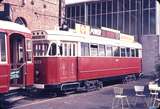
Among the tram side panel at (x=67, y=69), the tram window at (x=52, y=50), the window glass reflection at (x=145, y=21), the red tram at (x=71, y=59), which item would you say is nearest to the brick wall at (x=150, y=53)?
the window glass reflection at (x=145, y=21)

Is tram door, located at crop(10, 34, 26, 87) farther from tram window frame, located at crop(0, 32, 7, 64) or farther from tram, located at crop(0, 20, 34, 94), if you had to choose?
tram window frame, located at crop(0, 32, 7, 64)

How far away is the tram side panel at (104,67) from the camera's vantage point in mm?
20359

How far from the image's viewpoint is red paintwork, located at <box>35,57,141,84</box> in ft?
59.1

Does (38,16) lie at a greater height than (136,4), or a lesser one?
lesser

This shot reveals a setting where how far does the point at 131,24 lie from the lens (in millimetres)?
42406

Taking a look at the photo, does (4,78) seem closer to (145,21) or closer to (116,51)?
(116,51)

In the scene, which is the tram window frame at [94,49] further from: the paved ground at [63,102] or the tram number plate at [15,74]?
the tram number plate at [15,74]

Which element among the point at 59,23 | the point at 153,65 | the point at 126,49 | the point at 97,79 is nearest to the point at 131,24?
the point at 153,65

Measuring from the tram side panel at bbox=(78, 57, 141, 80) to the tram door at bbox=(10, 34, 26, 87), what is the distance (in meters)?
4.58

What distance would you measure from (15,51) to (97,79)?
777cm

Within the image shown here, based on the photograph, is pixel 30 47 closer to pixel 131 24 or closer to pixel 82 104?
pixel 82 104

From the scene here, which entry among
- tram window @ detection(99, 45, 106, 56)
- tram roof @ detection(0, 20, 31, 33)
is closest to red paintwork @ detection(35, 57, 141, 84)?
tram window @ detection(99, 45, 106, 56)

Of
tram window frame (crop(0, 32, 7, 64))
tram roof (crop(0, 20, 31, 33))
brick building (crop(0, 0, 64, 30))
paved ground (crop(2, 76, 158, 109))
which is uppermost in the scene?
brick building (crop(0, 0, 64, 30))

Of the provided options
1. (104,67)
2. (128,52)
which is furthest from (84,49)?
(128,52)
